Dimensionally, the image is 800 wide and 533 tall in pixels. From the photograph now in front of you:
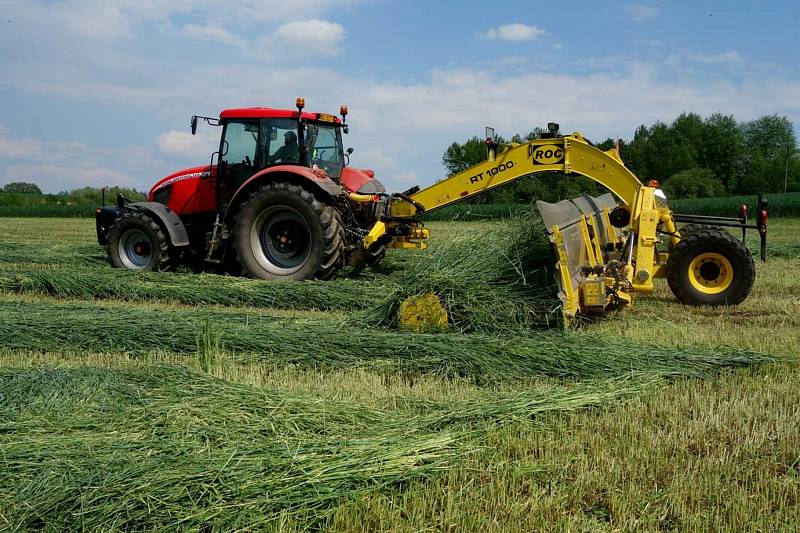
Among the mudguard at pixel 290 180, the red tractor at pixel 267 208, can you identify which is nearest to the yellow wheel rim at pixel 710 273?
the red tractor at pixel 267 208

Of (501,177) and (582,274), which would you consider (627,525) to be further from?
(501,177)

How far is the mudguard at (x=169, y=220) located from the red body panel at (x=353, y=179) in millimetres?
2217

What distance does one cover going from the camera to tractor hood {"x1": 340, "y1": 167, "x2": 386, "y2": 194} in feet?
30.9

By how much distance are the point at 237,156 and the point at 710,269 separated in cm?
578

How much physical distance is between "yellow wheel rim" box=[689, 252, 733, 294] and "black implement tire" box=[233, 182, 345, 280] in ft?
12.9

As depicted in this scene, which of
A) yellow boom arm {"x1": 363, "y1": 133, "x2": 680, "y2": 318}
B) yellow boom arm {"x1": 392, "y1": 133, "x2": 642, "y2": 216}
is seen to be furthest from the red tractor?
yellow boom arm {"x1": 392, "y1": 133, "x2": 642, "y2": 216}

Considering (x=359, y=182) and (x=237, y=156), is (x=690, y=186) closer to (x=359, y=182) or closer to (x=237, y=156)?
(x=359, y=182)

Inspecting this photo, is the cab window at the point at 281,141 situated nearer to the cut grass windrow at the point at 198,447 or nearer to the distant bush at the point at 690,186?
the cut grass windrow at the point at 198,447

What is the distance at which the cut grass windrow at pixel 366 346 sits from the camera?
475cm

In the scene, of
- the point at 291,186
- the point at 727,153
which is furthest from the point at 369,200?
the point at 727,153

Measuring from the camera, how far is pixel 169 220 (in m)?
9.57

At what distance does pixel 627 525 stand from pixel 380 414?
1385 millimetres

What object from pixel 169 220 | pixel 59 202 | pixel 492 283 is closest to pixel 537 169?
pixel 492 283

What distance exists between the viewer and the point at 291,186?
28.4 ft
